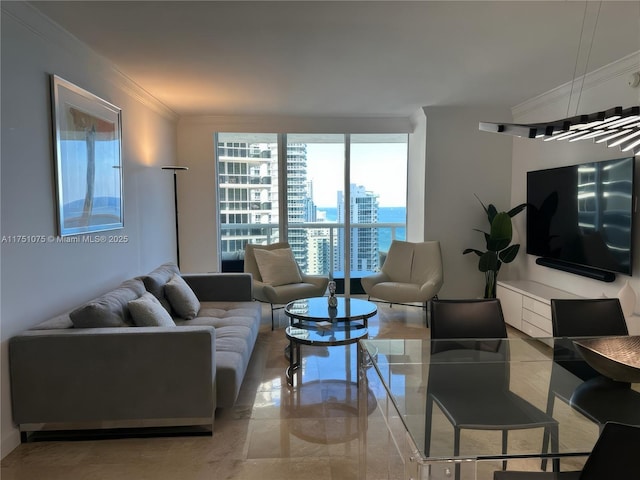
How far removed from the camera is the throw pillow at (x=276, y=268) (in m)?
4.98

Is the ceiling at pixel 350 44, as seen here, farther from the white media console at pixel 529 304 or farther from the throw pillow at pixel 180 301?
the white media console at pixel 529 304

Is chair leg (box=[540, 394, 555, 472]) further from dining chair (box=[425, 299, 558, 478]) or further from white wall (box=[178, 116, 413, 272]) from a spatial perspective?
white wall (box=[178, 116, 413, 272])

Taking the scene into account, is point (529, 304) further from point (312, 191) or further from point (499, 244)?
point (312, 191)

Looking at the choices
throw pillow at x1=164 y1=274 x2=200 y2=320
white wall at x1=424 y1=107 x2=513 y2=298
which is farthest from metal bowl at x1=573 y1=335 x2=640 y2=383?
white wall at x1=424 y1=107 x2=513 y2=298

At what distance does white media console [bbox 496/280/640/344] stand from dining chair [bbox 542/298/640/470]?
4.74 ft

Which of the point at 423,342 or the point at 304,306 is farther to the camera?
the point at 304,306

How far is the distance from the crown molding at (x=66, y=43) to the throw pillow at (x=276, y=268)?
83.1 inches

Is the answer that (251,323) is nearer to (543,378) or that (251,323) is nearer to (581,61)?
(543,378)

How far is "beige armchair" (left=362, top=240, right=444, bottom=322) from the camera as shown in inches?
188

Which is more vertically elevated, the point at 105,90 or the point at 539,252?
the point at 105,90

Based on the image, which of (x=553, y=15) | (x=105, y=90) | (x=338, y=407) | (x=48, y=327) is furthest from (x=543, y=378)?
(x=105, y=90)

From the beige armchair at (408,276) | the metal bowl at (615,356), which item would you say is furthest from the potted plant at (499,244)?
the metal bowl at (615,356)

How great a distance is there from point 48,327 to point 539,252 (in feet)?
14.6

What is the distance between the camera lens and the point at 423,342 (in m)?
2.40
